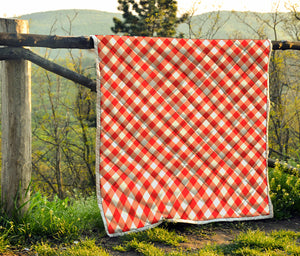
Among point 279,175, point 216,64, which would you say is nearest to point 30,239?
point 216,64

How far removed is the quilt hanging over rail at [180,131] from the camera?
297cm

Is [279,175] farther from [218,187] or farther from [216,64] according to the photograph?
[216,64]

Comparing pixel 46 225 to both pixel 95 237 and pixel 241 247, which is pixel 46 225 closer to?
pixel 95 237

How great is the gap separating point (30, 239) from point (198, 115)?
1603 millimetres

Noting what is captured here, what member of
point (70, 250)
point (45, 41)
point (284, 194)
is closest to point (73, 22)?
point (45, 41)

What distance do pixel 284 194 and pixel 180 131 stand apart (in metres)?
1.22

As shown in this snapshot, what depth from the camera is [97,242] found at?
2.91 meters

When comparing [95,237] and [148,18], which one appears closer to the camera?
[95,237]

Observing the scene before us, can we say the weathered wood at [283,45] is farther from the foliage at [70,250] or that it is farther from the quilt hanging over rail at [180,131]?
the foliage at [70,250]

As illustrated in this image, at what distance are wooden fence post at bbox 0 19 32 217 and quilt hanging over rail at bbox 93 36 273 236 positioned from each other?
0.55 meters

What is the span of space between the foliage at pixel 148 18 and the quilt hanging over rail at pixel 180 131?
28.9ft

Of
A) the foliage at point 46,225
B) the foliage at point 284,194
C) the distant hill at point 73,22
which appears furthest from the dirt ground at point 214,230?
the distant hill at point 73,22

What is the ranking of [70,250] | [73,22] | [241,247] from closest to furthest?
[70,250]
[241,247]
[73,22]

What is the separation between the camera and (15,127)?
291cm
